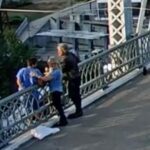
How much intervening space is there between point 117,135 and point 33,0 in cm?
4801

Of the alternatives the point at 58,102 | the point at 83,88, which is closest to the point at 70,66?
the point at 58,102

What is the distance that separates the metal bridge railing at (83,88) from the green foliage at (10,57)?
10672 mm

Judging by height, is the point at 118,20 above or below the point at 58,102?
above

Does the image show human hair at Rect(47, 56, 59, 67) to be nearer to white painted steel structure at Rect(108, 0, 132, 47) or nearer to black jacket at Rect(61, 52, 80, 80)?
black jacket at Rect(61, 52, 80, 80)

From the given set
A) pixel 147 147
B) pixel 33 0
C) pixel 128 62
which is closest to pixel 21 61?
pixel 128 62

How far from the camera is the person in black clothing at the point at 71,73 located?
405 inches

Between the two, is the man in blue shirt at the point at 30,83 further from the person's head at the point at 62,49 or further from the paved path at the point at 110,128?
the paved path at the point at 110,128

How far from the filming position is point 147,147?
9.23m

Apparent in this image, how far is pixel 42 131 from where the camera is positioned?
9906 mm

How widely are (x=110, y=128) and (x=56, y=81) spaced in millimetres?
1211

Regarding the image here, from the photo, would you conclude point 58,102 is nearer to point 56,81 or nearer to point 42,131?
point 56,81

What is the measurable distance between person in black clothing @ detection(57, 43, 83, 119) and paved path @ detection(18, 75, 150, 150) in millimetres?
282

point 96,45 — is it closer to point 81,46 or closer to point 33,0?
point 81,46

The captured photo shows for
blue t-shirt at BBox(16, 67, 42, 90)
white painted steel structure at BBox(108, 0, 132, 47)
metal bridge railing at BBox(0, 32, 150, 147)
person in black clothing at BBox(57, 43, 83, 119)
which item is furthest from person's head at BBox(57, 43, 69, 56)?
white painted steel structure at BBox(108, 0, 132, 47)
